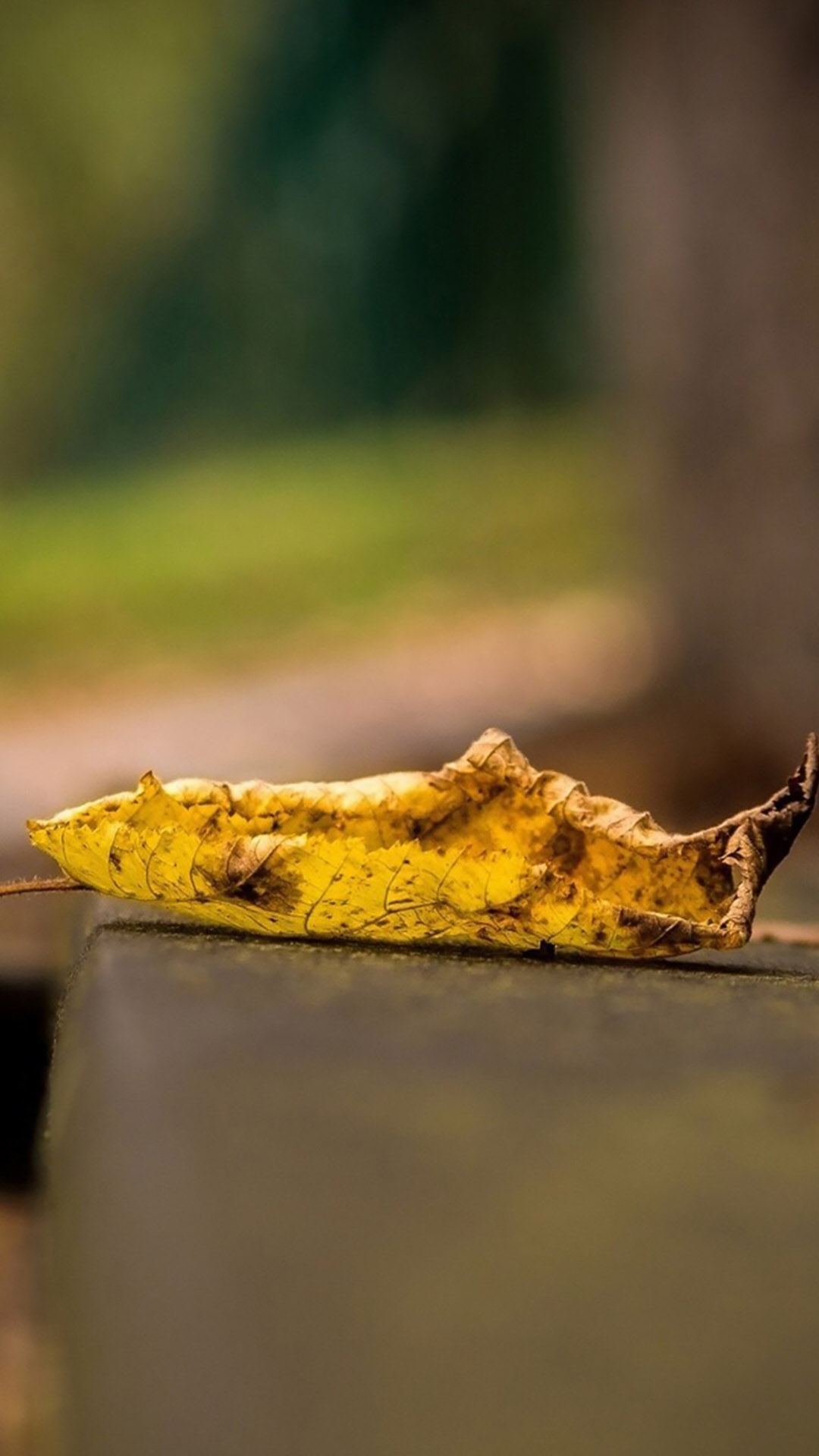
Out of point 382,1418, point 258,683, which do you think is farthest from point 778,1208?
point 258,683

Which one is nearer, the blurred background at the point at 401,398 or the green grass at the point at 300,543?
the blurred background at the point at 401,398

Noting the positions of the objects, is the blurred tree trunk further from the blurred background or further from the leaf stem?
the leaf stem

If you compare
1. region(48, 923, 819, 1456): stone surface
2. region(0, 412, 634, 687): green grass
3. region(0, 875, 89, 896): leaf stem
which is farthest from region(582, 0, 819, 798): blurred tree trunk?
region(0, 412, 634, 687): green grass

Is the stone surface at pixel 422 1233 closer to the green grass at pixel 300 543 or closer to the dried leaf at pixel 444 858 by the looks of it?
the dried leaf at pixel 444 858

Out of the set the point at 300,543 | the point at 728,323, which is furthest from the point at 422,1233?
the point at 300,543

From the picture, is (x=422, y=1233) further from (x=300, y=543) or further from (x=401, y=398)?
(x=401, y=398)

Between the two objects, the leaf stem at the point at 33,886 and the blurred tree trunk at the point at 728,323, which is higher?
the blurred tree trunk at the point at 728,323

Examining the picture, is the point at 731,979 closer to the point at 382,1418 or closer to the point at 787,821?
the point at 787,821

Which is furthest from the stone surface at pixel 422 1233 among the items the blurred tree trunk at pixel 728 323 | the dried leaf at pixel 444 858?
the blurred tree trunk at pixel 728 323
